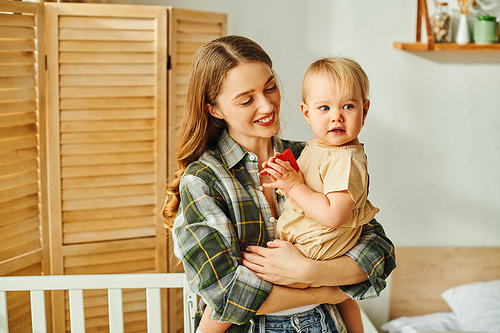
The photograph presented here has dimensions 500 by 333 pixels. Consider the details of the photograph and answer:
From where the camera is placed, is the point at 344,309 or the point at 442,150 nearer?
the point at 344,309

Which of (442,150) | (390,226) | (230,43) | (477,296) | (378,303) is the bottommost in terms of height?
(378,303)

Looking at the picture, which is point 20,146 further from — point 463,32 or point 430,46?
point 463,32

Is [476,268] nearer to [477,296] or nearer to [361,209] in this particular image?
[477,296]

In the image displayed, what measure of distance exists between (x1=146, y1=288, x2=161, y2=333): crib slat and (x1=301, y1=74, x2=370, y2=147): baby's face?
900mm

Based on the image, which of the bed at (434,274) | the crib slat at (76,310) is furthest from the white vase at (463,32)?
the crib slat at (76,310)

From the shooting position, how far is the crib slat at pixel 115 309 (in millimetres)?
1510

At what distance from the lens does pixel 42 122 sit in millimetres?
1850

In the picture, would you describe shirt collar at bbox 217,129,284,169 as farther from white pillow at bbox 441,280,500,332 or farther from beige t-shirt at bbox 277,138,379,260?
white pillow at bbox 441,280,500,332

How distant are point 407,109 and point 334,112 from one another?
160cm

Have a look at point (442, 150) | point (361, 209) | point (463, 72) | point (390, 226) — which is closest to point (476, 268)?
point (390, 226)

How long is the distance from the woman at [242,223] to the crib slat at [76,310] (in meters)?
0.55

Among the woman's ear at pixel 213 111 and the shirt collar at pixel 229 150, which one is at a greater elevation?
the woman's ear at pixel 213 111

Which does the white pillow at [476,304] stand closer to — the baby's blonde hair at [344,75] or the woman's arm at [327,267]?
the woman's arm at [327,267]

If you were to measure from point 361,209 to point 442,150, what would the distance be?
66.9 inches
